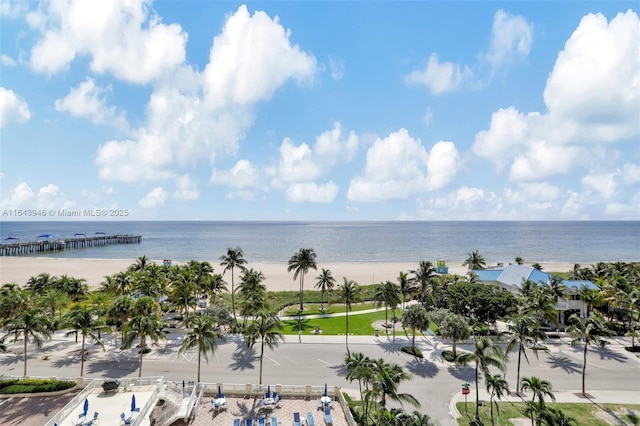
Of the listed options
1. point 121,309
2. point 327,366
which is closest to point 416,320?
point 327,366

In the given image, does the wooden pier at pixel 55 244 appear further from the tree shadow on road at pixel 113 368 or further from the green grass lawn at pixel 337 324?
the green grass lawn at pixel 337 324

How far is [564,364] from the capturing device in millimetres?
34344

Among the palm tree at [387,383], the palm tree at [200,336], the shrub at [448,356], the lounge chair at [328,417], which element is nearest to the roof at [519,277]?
the shrub at [448,356]

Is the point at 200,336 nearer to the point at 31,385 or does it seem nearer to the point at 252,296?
the point at 252,296

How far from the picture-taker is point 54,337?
4103cm

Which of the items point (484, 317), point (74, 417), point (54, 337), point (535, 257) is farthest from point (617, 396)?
point (535, 257)

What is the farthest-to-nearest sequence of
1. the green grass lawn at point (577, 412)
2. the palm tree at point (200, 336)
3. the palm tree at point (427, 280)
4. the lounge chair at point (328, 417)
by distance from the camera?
the palm tree at point (427, 280) < the palm tree at point (200, 336) < the green grass lawn at point (577, 412) < the lounge chair at point (328, 417)

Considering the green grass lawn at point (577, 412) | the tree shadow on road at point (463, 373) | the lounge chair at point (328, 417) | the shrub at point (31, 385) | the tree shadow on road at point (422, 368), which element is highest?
the shrub at point (31, 385)

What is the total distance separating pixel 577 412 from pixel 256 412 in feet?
81.7

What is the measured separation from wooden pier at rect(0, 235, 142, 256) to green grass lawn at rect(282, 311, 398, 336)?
143090mm

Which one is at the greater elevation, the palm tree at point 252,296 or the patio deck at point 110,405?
the palm tree at point 252,296

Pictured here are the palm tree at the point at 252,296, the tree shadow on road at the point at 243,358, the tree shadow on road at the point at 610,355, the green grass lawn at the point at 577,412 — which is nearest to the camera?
the green grass lawn at the point at 577,412

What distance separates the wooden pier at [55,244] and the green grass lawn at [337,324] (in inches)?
5633

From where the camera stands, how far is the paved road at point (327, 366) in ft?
98.2
